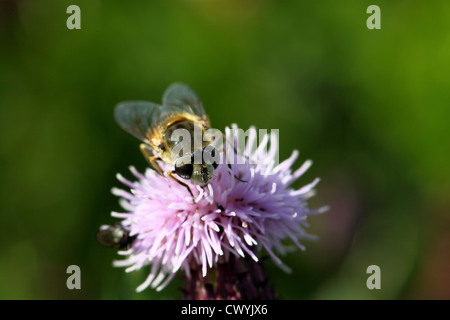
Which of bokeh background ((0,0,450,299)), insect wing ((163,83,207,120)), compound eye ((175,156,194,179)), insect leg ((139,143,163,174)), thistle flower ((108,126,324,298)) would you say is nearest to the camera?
compound eye ((175,156,194,179))

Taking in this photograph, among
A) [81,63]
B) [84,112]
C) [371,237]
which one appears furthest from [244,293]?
[81,63]

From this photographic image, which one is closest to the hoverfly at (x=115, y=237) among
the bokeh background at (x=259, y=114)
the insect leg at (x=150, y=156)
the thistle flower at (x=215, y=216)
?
the thistle flower at (x=215, y=216)

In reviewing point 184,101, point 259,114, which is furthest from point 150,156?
point 259,114

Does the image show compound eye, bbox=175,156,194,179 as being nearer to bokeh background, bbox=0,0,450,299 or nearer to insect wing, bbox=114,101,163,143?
insect wing, bbox=114,101,163,143

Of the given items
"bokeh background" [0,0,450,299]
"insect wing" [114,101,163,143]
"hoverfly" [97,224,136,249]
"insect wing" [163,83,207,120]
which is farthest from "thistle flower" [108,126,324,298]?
"bokeh background" [0,0,450,299]

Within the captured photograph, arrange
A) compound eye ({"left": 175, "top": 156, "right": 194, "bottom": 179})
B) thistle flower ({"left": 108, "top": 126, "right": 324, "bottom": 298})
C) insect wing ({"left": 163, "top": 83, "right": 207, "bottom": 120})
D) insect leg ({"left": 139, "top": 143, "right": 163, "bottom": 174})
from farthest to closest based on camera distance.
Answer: insect wing ({"left": 163, "top": 83, "right": 207, "bottom": 120}), insect leg ({"left": 139, "top": 143, "right": 163, "bottom": 174}), thistle flower ({"left": 108, "top": 126, "right": 324, "bottom": 298}), compound eye ({"left": 175, "top": 156, "right": 194, "bottom": 179})

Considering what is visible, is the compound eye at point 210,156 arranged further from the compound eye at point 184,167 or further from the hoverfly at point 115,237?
the hoverfly at point 115,237

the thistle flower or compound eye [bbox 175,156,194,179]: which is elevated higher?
compound eye [bbox 175,156,194,179]

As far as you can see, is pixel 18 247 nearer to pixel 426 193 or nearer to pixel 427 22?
pixel 426 193

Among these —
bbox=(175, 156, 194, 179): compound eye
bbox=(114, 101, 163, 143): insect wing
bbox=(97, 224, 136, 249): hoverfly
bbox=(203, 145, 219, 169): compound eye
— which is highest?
bbox=(114, 101, 163, 143): insect wing
